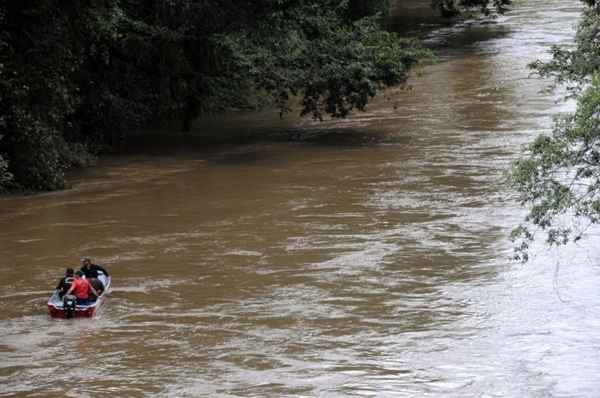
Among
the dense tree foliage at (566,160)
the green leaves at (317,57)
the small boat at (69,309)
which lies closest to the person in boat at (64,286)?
the small boat at (69,309)

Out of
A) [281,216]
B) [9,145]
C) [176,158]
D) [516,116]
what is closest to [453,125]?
[516,116]

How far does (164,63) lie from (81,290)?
16315mm

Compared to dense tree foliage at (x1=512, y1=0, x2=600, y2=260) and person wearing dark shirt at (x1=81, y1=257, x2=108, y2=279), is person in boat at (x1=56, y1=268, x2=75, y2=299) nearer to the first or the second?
person wearing dark shirt at (x1=81, y1=257, x2=108, y2=279)

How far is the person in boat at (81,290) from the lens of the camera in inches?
855

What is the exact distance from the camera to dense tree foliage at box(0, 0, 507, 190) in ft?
104

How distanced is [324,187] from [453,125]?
10269 mm

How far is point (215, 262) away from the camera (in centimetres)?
2530

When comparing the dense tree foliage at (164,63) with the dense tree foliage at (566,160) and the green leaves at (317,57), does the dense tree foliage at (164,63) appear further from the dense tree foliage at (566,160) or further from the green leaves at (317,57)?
the dense tree foliage at (566,160)

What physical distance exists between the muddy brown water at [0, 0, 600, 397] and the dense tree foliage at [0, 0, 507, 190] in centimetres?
150

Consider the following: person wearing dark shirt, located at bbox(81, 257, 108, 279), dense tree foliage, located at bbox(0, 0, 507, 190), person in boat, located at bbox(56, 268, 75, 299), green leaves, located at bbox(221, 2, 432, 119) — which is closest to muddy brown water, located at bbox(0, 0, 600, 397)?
person in boat, located at bbox(56, 268, 75, 299)

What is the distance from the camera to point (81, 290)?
71.6ft

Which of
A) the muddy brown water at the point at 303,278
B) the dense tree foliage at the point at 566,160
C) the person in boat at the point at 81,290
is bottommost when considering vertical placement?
the muddy brown water at the point at 303,278

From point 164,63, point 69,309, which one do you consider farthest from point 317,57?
point 69,309

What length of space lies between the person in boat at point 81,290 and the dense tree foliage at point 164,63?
33.8 feet
